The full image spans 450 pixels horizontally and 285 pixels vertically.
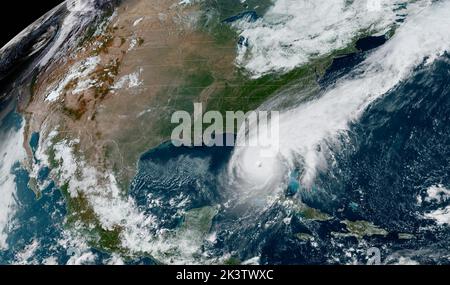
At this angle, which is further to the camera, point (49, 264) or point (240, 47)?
point (240, 47)

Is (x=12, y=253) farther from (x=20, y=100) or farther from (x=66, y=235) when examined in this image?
(x=20, y=100)

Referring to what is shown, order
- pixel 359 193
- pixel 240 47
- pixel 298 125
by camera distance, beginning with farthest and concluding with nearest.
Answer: pixel 240 47 → pixel 298 125 → pixel 359 193

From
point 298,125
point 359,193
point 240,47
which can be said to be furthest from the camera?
point 240,47

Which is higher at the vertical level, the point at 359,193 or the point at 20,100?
the point at 20,100

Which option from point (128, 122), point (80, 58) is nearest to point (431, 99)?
point (128, 122)

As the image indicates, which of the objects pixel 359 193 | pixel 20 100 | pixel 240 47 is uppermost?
pixel 20 100

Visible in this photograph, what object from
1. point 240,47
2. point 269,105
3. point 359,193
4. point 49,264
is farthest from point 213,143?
point 49,264
